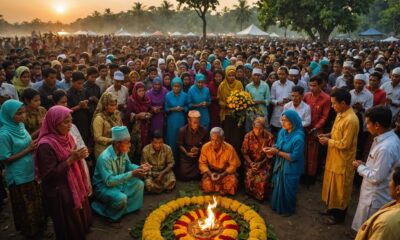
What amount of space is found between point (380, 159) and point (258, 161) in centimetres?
262

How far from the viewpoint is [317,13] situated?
29.2 m

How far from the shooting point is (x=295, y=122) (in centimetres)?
526

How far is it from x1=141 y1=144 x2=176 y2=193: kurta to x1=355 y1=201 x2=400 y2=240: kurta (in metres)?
4.22

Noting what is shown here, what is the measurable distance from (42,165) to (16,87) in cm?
370

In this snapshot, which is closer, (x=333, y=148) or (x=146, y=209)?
(x=333, y=148)

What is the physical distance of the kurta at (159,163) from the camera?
20.5ft

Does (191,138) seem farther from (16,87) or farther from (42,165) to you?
(16,87)

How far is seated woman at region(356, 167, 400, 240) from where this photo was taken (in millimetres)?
2359

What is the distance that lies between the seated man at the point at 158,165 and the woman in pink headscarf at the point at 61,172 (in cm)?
204

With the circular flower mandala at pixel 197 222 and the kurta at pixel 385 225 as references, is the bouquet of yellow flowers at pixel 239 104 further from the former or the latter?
the kurta at pixel 385 225

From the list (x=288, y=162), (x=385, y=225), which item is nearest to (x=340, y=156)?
(x=288, y=162)

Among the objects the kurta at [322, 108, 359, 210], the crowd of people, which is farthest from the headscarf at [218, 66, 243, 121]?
the kurta at [322, 108, 359, 210]

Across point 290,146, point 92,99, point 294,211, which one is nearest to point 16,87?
point 92,99

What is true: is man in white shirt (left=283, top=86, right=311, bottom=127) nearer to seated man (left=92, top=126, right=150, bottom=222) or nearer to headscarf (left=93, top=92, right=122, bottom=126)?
seated man (left=92, top=126, right=150, bottom=222)
